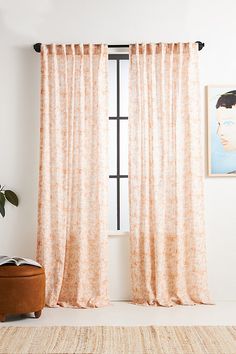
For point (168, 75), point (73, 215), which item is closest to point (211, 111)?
point (168, 75)

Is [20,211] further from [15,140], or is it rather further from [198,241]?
[198,241]

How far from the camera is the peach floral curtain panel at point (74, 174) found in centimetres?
508

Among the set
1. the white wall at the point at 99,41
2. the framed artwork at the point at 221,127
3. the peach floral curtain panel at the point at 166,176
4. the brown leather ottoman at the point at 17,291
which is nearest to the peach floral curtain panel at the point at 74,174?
the white wall at the point at 99,41

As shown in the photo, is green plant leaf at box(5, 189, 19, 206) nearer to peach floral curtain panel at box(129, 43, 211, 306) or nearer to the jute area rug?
peach floral curtain panel at box(129, 43, 211, 306)

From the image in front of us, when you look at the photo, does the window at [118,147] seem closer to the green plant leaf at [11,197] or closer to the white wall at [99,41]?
the white wall at [99,41]

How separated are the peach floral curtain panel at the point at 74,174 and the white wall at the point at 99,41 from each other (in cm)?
18

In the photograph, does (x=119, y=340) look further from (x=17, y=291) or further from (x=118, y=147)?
(x=118, y=147)

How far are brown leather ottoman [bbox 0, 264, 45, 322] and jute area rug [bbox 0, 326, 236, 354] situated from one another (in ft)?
0.92

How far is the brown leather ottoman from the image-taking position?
4.39 meters

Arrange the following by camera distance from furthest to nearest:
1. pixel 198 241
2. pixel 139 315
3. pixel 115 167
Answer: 1. pixel 115 167
2. pixel 198 241
3. pixel 139 315

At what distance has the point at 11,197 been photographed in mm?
5152

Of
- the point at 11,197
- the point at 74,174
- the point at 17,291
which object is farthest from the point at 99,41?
the point at 17,291

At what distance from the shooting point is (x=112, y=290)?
5.24 metres

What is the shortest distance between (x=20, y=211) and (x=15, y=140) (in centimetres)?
65
